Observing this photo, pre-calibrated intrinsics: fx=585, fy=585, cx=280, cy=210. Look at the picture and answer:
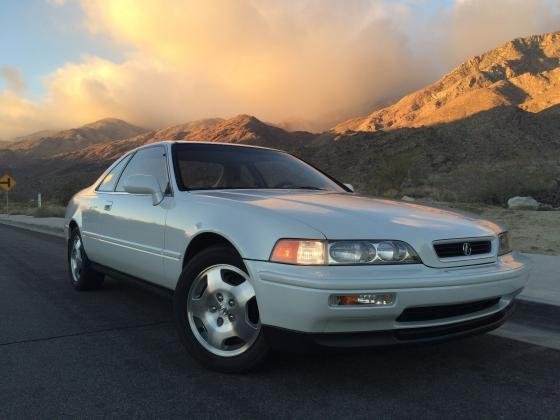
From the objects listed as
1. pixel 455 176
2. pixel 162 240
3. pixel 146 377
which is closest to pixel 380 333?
pixel 146 377

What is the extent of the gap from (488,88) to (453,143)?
4193 cm

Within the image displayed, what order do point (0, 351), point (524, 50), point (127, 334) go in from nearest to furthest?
point (0, 351), point (127, 334), point (524, 50)

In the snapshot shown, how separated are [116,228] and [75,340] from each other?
1065mm

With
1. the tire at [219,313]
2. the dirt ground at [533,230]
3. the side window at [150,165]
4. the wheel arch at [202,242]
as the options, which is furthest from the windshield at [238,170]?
the dirt ground at [533,230]

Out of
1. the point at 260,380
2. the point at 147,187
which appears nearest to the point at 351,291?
the point at 260,380

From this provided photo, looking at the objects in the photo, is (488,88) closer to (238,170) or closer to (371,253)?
(238,170)

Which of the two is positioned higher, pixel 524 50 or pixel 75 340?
pixel 524 50

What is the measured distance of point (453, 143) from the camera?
2827 inches

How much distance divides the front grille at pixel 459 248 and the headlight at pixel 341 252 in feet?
0.67

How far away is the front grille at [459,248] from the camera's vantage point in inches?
134

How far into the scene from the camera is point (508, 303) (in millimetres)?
3752

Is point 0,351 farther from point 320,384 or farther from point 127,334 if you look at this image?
point 320,384

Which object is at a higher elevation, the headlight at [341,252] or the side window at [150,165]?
the side window at [150,165]

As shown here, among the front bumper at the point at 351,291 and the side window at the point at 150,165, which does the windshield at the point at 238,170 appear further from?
the front bumper at the point at 351,291
